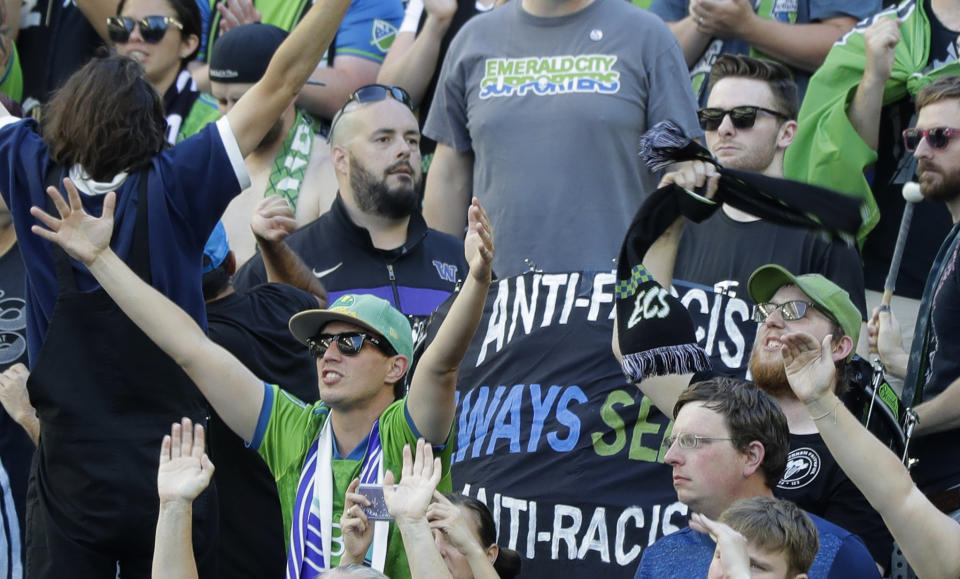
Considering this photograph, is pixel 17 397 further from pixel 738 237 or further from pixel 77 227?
pixel 738 237

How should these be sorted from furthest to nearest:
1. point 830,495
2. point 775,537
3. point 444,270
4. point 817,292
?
point 444,270 → point 817,292 → point 830,495 → point 775,537

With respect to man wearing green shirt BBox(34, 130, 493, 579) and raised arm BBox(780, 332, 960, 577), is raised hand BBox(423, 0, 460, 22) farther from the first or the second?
raised arm BBox(780, 332, 960, 577)

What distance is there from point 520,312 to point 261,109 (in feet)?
5.24

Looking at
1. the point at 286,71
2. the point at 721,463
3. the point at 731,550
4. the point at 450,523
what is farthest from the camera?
the point at 286,71

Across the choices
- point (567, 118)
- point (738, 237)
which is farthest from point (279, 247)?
point (738, 237)

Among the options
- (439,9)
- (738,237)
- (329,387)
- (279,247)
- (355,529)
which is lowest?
(355,529)

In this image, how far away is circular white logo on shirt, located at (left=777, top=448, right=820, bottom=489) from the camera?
197 inches

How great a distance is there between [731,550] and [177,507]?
5.03 feet

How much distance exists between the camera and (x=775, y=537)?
4.08m

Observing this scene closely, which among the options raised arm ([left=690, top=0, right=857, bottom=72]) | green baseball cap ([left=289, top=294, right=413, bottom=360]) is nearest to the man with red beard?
raised arm ([left=690, top=0, right=857, bottom=72])

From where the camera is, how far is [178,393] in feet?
15.8

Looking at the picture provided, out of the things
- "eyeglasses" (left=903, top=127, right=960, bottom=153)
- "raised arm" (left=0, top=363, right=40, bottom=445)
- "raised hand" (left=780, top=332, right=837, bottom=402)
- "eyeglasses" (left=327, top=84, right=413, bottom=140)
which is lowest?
"raised arm" (left=0, top=363, right=40, bottom=445)

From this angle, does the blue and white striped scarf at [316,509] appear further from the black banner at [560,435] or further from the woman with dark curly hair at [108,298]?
the black banner at [560,435]

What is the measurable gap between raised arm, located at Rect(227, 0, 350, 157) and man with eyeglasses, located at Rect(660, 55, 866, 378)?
1241 mm
